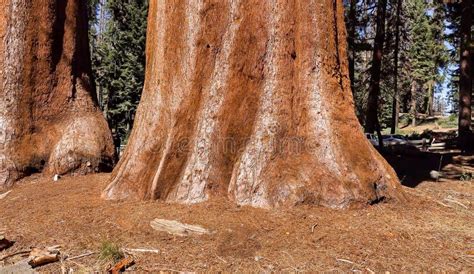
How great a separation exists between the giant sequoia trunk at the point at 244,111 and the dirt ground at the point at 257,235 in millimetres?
325

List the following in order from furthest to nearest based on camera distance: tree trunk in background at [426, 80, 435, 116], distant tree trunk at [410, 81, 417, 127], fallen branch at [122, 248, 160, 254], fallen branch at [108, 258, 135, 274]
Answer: tree trunk in background at [426, 80, 435, 116], distant tree trunk at [410, 81, 417, 127], fallen branch at [122, 248, 160, 254], fallen branch at [108, 258, 135, 274]

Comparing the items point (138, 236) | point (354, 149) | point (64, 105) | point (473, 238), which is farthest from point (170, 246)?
point (64, 105)

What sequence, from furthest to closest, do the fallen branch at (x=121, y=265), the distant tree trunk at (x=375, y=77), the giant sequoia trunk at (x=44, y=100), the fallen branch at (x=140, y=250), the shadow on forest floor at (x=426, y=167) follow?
1. the distant tree trunk at (x=375, y=77)
2. the shadow on forest floor at (x=426, y=167)
3. the giant sequoia trunk at (x=44, y=100)
4. the fallen branch at (x=140, y=250)
5. the fallen branch at (x=121, y=265)

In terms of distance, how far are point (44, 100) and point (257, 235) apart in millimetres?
5017

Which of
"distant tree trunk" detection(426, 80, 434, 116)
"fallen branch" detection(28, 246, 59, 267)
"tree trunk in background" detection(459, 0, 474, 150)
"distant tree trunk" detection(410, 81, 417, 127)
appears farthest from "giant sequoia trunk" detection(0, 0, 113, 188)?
"distant tree trunk" detection(426, 80, 434, 116)

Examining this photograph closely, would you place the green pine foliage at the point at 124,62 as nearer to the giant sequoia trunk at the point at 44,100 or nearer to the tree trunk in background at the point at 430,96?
the giant sequoia trunk at the point at 44,100

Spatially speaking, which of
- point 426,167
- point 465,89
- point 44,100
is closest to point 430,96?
point 465,89

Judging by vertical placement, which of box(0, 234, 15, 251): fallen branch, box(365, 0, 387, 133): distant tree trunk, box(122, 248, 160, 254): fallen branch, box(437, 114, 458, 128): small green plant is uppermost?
box(365, 0, 387, 133): distant tree trunk

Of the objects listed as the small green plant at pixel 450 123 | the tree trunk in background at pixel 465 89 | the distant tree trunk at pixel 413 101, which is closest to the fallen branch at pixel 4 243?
the tree trunk in background at pixel 465 89

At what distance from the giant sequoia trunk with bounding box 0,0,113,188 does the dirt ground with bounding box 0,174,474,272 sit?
1596 mm

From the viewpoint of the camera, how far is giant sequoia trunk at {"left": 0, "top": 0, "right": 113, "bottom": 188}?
21.0ft

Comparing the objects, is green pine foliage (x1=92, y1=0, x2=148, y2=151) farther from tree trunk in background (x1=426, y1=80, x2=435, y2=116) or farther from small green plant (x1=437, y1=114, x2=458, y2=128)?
tree trunk in background (x1=426, y1=80, x2=435, y2=116)

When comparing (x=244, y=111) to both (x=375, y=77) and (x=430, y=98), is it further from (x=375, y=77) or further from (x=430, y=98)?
(x=430, y=98)

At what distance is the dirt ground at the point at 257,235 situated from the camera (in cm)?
312
